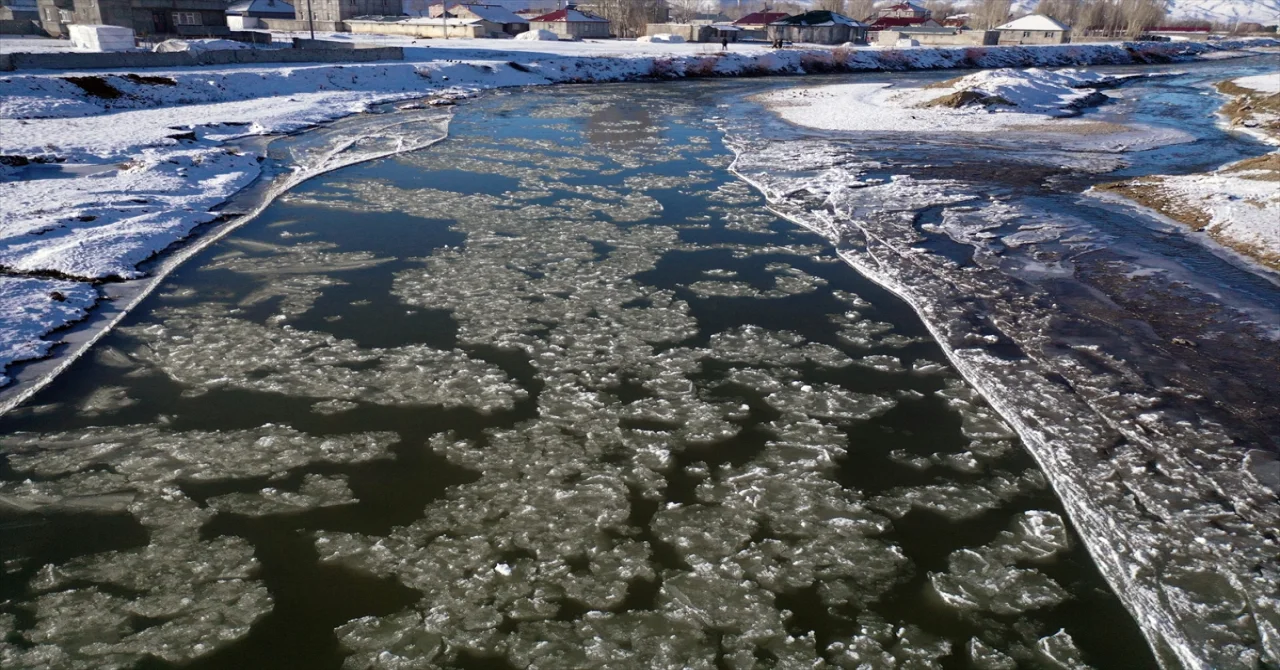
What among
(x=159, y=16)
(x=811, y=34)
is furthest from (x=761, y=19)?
(x=159, y=16)

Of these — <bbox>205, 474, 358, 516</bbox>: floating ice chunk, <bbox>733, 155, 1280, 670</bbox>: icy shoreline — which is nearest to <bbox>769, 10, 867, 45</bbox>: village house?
<bbox>733, 155, 1280, 670</bbox>: icy shoreline

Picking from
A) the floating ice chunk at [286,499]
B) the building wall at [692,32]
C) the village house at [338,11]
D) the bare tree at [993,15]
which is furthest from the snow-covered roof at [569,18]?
the floating ice chunk at [286,499]

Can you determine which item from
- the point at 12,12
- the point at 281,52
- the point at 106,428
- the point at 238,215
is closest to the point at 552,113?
the point at 238,215

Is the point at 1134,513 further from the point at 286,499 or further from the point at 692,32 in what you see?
the point at 692,32

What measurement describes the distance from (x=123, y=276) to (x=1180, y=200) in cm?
1694

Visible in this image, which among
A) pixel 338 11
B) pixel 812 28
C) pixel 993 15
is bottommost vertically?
pixel 812 28

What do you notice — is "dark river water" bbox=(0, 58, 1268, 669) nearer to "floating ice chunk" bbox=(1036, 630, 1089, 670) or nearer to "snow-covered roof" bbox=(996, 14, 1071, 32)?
"floating ice chunk" bbox=(1036, 630, 1089, 670)

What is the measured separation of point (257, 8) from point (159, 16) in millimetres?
18093

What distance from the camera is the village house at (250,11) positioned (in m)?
62.0

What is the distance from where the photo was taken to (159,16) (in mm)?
47031

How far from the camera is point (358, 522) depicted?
17.9 ft

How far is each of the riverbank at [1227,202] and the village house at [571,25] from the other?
6661 centimetres

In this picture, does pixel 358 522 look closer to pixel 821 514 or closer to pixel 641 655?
pixel 641 655

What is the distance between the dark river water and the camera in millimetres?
4527
